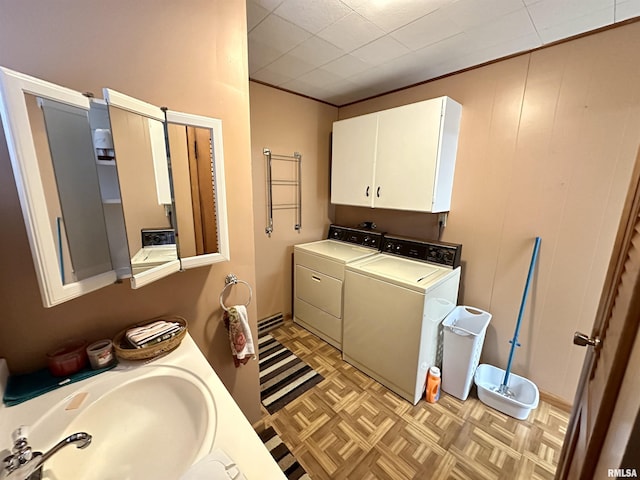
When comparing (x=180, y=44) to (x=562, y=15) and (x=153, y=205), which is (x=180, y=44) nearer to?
(x=153, y=205)

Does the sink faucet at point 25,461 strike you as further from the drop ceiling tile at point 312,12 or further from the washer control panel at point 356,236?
the washer control panel at point 356,236

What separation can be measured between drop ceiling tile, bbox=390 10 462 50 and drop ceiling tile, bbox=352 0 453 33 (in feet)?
0.16

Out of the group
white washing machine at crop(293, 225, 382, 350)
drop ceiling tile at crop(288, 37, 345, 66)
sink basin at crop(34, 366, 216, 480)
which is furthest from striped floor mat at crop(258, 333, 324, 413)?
drop ceiling tile at crop(288, 37, 345, 66)

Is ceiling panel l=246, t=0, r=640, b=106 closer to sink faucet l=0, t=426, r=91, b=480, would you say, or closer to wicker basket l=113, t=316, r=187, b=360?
wicker basket l=113, t=316, r=187, b=360

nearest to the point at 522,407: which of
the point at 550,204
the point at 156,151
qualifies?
the point at 550,204

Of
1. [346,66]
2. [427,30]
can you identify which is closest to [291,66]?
[346,66]

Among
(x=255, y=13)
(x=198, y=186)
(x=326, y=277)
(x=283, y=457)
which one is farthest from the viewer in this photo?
(x=326, y=277)

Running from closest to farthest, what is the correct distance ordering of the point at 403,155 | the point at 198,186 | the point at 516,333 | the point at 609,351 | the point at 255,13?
the point at 609,351 < the point at 198,186 < the point at 255,13 < the point at 516,333 < the point at 403,155

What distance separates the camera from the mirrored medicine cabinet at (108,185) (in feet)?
2.18

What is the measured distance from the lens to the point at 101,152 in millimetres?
826

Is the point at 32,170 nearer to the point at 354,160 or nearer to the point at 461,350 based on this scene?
the point at 354,160

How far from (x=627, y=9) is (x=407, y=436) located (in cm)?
263

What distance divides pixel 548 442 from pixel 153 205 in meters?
2.57

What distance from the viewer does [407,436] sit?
5.30 feet
